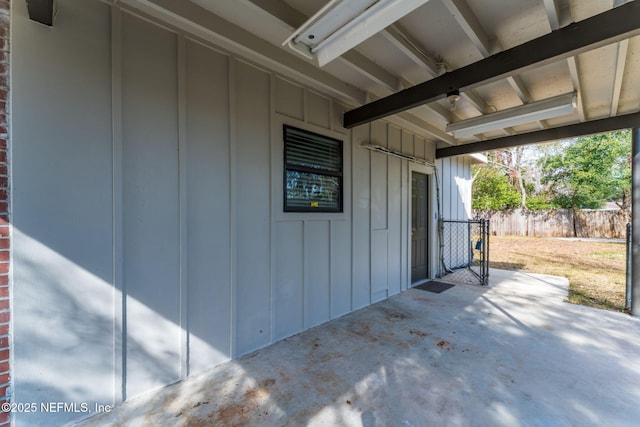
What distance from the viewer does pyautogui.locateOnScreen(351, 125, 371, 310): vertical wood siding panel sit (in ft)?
12.1

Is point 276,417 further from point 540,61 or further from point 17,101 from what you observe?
point 540,61

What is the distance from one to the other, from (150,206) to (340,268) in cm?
229

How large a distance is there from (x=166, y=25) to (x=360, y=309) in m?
3.75

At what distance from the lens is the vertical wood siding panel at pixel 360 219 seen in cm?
370

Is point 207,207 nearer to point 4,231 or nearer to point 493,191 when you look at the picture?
point 4,231

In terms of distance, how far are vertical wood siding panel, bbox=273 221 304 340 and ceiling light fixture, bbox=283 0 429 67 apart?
5.38 feet

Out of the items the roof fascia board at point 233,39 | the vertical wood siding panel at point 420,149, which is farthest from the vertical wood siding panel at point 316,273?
the vertical wood siding panel at point 420,149

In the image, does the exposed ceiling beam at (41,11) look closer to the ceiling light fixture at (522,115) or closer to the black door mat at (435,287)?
the ceiling light fixture at (522,115)

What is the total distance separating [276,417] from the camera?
1.75 meters

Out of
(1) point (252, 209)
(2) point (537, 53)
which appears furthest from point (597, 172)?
(1) point (252, 209)

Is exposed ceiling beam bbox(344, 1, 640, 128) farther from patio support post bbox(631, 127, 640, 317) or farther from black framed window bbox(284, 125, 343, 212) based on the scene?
patio support post bbox(631, 127, 640, 317)

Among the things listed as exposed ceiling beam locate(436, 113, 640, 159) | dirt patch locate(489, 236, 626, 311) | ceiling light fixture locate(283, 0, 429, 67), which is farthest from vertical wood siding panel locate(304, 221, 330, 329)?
dirt patch locate(489, 236, 626, 311)

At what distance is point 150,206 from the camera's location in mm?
2000

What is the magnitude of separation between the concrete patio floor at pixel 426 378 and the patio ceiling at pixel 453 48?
2512mm
